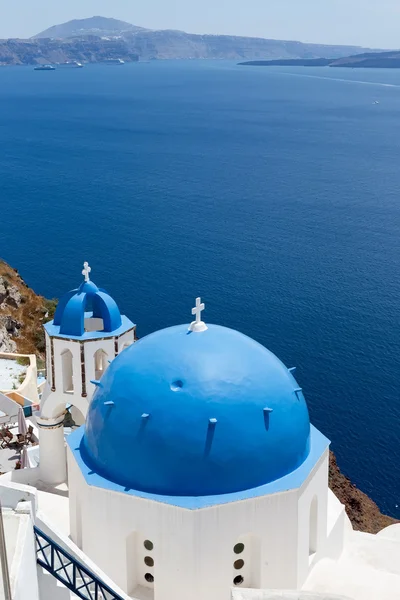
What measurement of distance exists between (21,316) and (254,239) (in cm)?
2430

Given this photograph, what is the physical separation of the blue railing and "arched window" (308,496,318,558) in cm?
476

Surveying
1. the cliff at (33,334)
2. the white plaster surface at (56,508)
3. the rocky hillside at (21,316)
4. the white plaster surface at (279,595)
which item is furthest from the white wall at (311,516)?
the rocky hillside at (21,316)

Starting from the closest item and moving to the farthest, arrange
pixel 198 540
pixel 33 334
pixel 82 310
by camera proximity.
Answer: pixel 198 540 → pixel 82 310 → pixel 33 334

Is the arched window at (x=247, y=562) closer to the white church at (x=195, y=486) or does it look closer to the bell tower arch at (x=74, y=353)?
the white church at (x=195, y=486)

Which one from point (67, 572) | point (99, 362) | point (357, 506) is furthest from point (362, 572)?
point (357, 506)

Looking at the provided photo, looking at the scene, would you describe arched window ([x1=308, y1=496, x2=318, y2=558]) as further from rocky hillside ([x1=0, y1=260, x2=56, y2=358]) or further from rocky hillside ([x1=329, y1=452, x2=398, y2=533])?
rocky hillside ([x1=0, y1=260, x2=56, y2=358])

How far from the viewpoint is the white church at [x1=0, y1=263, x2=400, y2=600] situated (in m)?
13.4

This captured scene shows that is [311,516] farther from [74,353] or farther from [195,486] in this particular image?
[74,353]

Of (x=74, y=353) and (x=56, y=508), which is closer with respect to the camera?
(x=56, y=508)

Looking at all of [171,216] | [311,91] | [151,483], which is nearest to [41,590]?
[151,483]

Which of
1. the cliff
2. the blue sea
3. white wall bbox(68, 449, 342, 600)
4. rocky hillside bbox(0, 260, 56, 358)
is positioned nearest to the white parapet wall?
rocky hillside bbox(0, 260, 56, 358)

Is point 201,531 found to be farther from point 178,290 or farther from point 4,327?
point 178,290

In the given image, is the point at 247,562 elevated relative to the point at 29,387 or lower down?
elevated

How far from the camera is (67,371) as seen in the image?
58.9 feet
